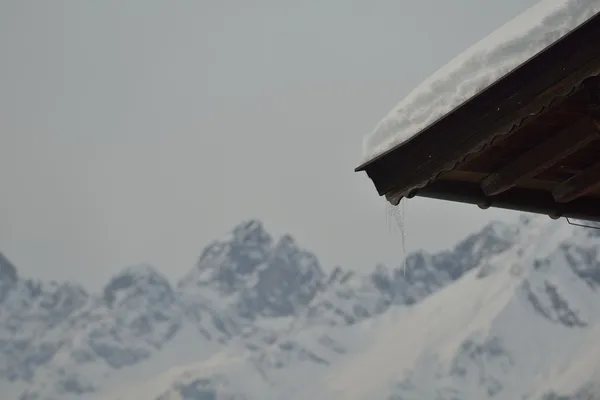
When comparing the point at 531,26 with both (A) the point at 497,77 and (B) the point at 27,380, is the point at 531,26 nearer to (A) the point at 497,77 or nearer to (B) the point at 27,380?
(A) the point at 497,77

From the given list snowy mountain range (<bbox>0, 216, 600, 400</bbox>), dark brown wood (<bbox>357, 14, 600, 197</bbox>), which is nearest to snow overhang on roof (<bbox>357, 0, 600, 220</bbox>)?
dark brown wood (<bbox>357, 14, 600, 197</bbox>)

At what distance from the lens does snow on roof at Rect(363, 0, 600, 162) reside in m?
2.53

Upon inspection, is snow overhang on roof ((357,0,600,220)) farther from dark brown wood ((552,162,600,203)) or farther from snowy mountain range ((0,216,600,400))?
snowy mountain range ((0,216,600,400))

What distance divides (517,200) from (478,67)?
44.0 inches

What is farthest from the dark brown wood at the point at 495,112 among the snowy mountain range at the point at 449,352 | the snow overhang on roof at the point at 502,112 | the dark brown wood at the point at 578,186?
the snowy mountain range at the point at 449,352

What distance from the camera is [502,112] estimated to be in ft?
8.81

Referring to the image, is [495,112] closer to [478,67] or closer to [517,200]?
[478,67]

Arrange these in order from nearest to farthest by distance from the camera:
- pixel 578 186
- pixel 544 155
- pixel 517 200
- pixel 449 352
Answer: pixel 544 155 < pixel 578 186 < pixel 517 200 < pixel 449 352

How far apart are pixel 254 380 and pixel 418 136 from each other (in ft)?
592

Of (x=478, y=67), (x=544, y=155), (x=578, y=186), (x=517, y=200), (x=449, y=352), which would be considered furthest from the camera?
(x=449, y=352)

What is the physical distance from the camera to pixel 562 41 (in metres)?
2.53

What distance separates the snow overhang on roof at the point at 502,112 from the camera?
254 centimetres

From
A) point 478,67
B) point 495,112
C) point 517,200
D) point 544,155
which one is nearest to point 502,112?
point 495,112

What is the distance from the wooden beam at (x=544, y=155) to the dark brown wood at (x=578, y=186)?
0.35 meters
